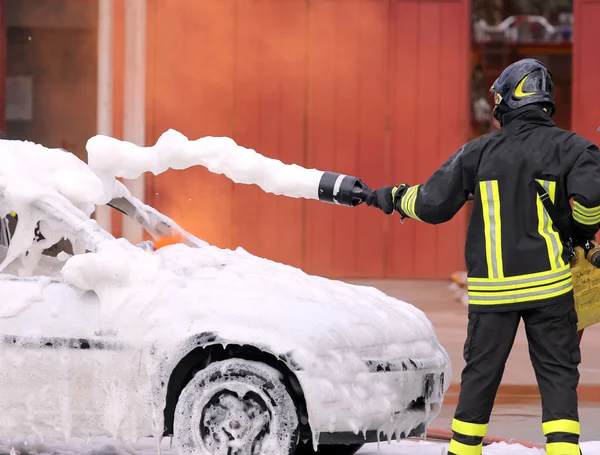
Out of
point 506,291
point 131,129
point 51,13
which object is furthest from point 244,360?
point 51,13

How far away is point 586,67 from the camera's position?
16.1 metres

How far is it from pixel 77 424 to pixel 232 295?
33.2 inches

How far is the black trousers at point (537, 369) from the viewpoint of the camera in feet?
A: 17.7

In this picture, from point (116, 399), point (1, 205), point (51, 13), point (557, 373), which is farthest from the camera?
point (51, 13)

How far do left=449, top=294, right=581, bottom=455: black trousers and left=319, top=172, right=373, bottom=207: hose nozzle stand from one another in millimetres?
896

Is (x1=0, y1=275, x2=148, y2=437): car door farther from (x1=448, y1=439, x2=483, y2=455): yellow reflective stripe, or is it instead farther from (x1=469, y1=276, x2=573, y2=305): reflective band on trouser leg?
(x1=469, y1=276, x2=573, y2=305): reflective band on trouser leg

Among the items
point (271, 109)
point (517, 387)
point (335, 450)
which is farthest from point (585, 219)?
point (271, 109)

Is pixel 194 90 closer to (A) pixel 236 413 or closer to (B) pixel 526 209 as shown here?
(A) pixel 236 413

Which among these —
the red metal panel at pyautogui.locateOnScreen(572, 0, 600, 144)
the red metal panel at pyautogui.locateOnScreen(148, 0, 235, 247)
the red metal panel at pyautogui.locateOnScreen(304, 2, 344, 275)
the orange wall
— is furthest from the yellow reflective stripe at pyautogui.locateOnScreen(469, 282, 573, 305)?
the red metal panel at pyautogui.locateOnScreen(572, 0, 600, 144)

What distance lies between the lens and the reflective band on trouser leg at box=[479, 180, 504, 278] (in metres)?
5.47

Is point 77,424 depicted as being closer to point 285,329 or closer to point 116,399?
point 116,399

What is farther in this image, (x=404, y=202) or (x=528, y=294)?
(x=404, y=202)

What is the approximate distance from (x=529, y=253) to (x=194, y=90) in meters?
10.9

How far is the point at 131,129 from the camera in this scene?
49.2 ft
